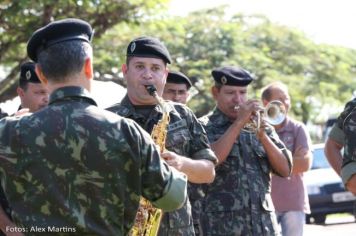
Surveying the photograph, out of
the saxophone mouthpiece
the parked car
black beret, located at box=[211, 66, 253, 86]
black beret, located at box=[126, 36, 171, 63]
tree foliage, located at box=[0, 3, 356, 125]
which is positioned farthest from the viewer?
tree foliage, located at box=[0, 3, 356, 125]

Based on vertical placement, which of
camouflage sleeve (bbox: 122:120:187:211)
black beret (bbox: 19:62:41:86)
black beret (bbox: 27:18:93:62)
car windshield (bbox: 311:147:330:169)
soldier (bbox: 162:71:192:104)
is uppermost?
black beret (bbox: 27:18:93:62)

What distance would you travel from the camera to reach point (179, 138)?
4973 mm

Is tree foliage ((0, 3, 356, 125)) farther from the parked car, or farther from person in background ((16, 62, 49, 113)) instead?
person in background ((16, 62, 49, 113))

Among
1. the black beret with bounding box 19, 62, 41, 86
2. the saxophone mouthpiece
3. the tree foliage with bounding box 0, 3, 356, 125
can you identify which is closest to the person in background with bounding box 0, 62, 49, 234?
the black beret with bounding box 19, 62, 41, 86

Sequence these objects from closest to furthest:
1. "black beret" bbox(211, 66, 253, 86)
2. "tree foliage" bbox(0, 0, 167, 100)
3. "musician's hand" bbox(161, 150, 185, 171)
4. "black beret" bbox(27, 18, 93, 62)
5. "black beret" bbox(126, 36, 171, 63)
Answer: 1. "black beret" bbox(27, 18, 93, 62)
2. "musician's hand" bbox(161, 150, 185, 171)
3. "black beret" bbox(126, 36, 171, 63)
4. "black beret" bbox(211, 66, 253, 86)
5. "tree foliage" bbox(0, 0, 167, 100)

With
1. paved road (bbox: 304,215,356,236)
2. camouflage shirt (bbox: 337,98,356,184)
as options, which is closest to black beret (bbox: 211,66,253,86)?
camouflage shirt (bbox: 337,98,356,184)

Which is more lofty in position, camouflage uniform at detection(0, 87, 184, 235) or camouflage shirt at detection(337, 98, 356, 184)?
camouflage uniform at detection(0, 87, 184, 235)

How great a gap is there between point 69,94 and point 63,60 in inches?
5.3

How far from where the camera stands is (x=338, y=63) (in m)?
29.8

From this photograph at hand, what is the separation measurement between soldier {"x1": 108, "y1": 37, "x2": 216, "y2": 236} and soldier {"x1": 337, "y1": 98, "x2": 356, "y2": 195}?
100cm

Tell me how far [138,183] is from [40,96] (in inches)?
98.5

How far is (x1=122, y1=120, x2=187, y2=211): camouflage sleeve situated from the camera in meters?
3.41

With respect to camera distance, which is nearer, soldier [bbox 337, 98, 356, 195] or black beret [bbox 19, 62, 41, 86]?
soldier [bbox 337, 98, 356, 195]

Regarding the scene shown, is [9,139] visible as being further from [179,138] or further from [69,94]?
[179,138]
